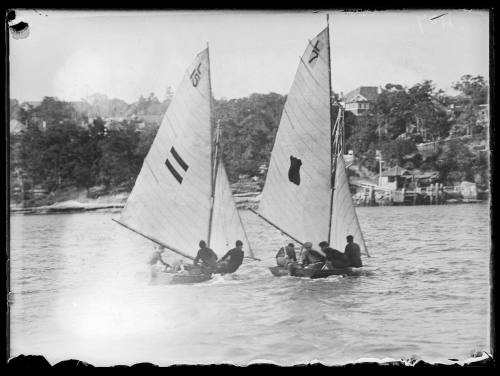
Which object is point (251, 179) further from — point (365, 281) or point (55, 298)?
point (55, 298)

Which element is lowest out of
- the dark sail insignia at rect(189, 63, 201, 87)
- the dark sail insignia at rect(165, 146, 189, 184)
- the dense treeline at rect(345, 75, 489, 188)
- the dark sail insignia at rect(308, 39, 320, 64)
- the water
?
the water

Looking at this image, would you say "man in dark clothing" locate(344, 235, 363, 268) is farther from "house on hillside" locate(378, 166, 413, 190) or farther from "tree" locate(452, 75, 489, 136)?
"tree" locate(452, 75, 489, 136)

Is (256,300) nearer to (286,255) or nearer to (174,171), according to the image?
(286,255)

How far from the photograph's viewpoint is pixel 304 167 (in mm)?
3713

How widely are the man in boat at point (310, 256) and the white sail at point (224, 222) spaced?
0.21 metres

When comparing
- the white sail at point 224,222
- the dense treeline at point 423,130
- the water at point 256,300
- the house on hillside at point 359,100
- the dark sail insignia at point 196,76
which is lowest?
the water at point 256,300

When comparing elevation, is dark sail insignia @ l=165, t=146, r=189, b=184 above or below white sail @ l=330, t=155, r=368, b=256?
above

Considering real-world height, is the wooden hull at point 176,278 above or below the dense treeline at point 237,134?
below

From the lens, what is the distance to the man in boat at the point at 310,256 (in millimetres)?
3715

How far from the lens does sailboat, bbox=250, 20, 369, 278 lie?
3682mm

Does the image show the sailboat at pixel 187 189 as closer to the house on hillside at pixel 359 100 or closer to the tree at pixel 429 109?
the house on hillside at pixel 359 100

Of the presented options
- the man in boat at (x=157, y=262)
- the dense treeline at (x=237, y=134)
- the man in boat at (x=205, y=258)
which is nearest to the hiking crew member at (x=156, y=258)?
the man in boat at (x=157, y=262)

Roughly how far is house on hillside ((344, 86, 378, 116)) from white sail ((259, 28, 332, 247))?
8cm

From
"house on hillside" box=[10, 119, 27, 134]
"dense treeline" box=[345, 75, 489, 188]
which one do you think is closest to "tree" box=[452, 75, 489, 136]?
"dense treeline" box=[345, 75, 489, 188]
